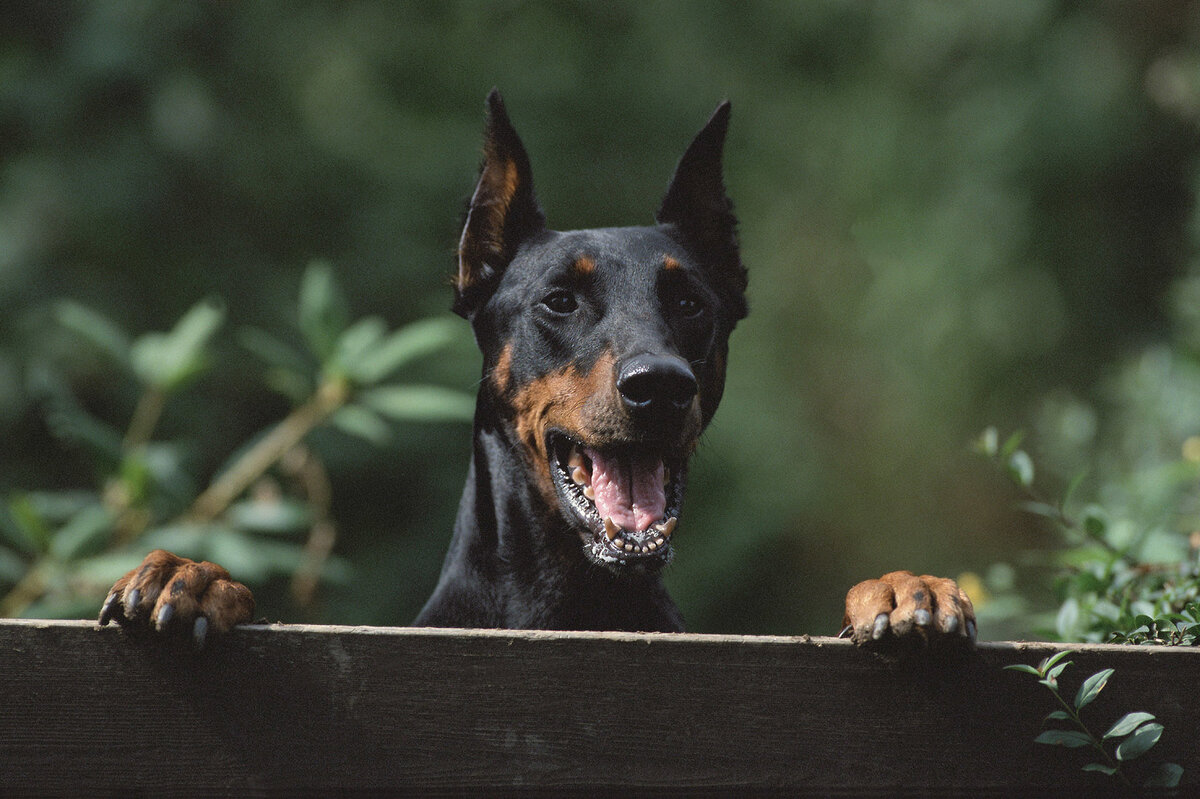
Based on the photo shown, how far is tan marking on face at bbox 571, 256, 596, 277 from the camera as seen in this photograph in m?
2.74

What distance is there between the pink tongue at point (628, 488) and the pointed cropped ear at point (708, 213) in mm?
657

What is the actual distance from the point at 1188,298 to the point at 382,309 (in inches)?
233

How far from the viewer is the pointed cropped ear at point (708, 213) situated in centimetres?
304

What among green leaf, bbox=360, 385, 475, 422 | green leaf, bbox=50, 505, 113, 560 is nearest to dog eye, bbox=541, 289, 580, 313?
green leaf, bbox=360, 385, 475, 422

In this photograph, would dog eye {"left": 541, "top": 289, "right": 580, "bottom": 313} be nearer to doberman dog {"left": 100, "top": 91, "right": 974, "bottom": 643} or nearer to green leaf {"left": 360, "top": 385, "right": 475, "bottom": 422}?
doberman dog {"left": 100, "top": 91, "right": 974, "bottom": 643}

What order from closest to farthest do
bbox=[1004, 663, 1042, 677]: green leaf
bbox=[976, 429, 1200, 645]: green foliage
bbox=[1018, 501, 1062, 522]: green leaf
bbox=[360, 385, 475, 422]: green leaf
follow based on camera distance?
1. bbox=[1004, 663, 1042, 677]: green leaf
2. bbox=[976, 429, 1200, 645]: green foliage
3. bbox=[1018, 501, 1062, 522]: green leaf
4. bbox=[360, 385, 475, 422]: green leaf

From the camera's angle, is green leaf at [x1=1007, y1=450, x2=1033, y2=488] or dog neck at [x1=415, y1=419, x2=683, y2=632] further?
dog neck at [x1=415, y1=419, x2=683, y2=632]

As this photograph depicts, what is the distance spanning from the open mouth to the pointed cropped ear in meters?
0.65

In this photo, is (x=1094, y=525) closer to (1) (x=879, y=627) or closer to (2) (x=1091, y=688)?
(2) (x=1091, y=688)

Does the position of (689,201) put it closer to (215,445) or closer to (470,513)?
(470,513)

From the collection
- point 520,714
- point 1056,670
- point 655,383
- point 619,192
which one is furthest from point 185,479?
point 619,192

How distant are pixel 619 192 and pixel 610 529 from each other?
825 cm

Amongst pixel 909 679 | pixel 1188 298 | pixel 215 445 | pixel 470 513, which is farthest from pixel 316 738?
A: pixel 215 445

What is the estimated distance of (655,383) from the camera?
2395 mm
